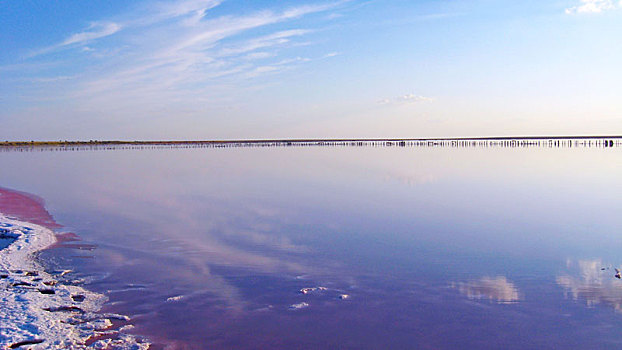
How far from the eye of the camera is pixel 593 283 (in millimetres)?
8609

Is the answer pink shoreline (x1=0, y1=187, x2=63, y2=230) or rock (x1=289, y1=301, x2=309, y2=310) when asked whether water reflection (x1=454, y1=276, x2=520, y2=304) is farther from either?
pink shoreline (x1=0, y1=187, x2=63, y2=230)

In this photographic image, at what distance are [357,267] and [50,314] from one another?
529 centimetres

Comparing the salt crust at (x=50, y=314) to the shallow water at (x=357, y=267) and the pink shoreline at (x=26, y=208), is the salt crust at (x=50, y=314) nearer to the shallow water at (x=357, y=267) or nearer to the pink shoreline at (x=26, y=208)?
the shallow water at (x=357, y=267)

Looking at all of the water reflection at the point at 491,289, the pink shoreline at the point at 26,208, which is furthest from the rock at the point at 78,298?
the pink shoreline at the point at 26,208

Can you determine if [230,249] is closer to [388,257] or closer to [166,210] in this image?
[388,257]

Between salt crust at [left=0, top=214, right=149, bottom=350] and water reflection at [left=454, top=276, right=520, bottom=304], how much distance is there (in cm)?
504

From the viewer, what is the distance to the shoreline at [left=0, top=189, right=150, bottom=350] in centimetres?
616

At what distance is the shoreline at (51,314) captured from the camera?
616 cm

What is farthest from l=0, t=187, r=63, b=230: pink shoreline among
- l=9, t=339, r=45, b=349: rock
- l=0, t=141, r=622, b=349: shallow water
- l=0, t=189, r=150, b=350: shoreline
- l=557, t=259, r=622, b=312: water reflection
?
l=557, t=259, r=622, b=312: water reflection

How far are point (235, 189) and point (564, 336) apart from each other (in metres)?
18.5

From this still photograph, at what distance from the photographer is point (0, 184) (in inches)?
1057

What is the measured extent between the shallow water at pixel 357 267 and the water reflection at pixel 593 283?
1.2 inches

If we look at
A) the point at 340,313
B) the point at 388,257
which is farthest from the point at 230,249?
the point at 340,313

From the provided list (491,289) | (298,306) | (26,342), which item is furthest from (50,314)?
(491,289)
